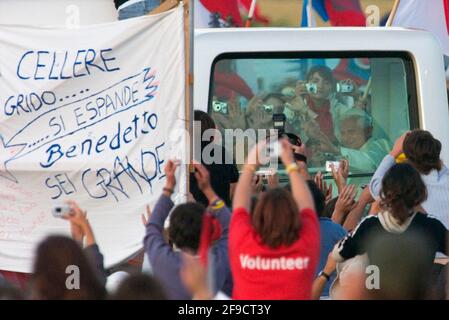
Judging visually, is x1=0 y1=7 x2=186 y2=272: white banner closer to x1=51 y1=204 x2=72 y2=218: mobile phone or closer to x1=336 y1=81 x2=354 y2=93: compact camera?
x1=51 y1=204 x2=72 y2=218: mobile phone

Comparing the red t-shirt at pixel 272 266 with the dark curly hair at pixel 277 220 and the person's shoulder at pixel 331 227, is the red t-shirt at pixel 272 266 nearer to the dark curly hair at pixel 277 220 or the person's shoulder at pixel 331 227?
the dark curly hair at pixel 277 220

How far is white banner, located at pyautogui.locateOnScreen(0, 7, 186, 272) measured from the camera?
5.57 m

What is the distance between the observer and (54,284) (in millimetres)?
3885

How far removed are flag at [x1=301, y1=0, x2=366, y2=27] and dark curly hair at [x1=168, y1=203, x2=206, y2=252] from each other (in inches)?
217

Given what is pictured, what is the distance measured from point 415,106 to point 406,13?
1.90 meters

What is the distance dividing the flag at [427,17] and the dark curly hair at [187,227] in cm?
401

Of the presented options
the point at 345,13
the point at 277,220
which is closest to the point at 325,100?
the point at 277,220

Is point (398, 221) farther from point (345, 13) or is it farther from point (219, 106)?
point (345, 13)

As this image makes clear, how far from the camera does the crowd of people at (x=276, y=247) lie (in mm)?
3932

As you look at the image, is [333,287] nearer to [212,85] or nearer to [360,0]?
[212,85]

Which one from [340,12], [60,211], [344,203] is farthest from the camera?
[340,12]

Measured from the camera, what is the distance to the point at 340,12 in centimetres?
1000

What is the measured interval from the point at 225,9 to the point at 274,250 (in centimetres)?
471

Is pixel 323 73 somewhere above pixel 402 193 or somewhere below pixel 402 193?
above
